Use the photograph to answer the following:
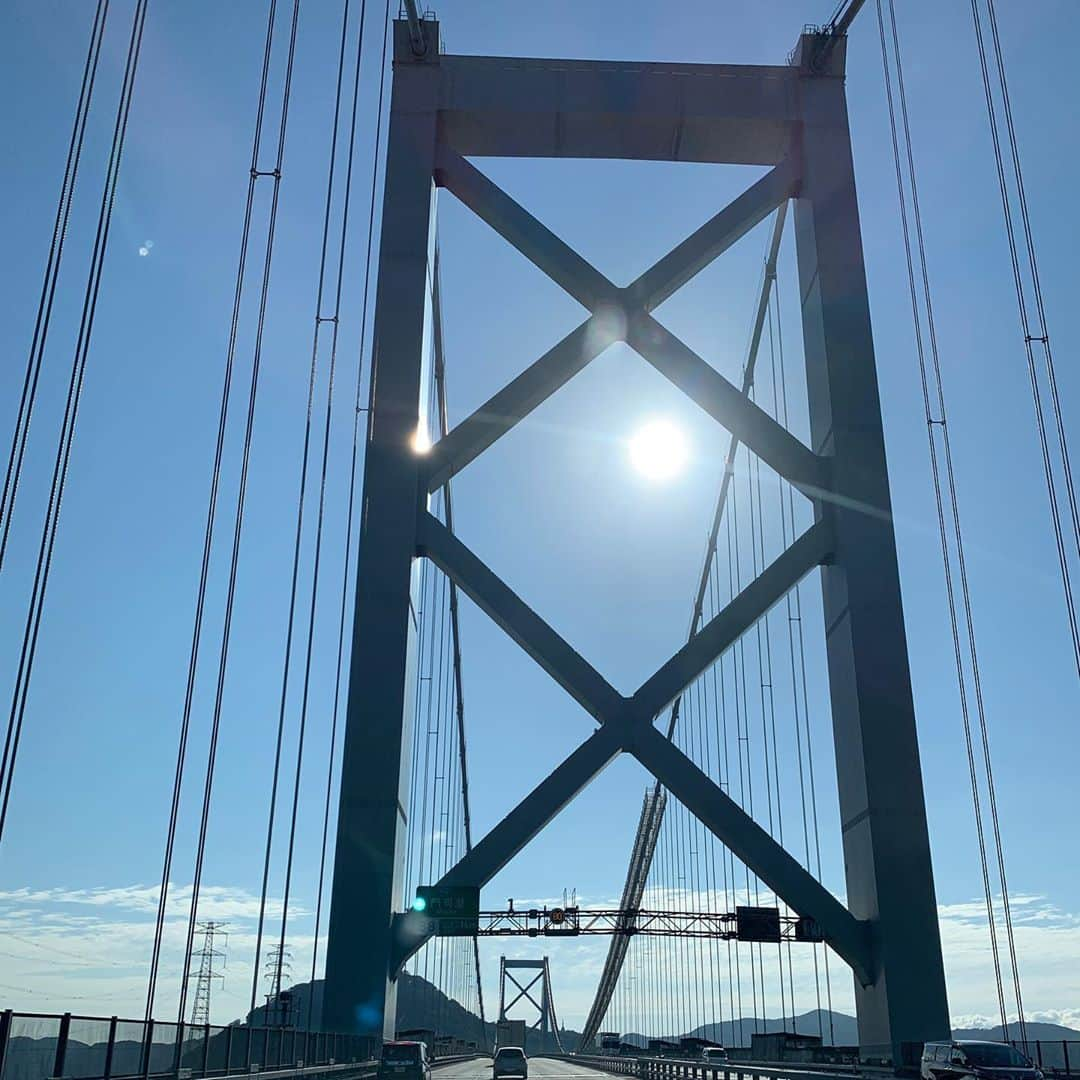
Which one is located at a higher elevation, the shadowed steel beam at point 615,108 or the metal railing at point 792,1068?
the shadowed steel beam at point 615,108

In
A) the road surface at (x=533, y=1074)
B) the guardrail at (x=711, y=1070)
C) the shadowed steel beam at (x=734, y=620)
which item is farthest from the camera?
the road surface at (x=533, y=1074)

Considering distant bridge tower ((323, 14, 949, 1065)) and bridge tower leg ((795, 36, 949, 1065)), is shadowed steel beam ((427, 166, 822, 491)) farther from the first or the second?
bridge tower leg ((795, 36, 949, 1065))

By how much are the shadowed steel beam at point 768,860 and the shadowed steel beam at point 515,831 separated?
100cm

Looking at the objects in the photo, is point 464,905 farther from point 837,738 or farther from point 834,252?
point 834,252

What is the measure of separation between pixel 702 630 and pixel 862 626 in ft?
8.67

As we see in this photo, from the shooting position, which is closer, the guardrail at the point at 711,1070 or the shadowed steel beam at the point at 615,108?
the guardrail at the point at 711,1070

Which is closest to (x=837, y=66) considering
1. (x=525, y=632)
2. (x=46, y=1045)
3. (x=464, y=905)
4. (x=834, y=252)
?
(x=834, y=252)

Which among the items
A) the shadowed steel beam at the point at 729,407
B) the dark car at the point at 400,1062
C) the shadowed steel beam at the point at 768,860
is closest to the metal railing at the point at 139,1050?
the dark car at the point at 400,1062

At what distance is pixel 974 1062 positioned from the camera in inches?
633

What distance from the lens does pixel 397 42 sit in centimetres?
2547

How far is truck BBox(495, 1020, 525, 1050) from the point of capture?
222ft

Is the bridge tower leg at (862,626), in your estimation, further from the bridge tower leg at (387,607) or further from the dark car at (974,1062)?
the bridge tower leg at (387,607)

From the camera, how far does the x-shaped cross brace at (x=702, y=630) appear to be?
21.0 metres

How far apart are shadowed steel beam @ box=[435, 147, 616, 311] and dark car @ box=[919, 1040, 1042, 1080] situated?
14.2 meters
